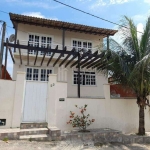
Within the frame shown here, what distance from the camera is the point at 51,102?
8.59m

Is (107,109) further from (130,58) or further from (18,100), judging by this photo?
(18,100)

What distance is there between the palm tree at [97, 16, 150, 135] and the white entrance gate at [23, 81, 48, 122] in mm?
4048

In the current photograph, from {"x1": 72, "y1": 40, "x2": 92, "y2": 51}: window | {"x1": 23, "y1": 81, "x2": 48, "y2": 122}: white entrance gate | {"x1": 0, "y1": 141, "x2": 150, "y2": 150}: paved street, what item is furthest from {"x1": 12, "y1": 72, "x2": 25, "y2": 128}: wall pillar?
{"x1": 72, "y1": 40, "x2": 92, "y2": 51}: window

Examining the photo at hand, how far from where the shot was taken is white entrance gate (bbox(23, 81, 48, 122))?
8.54m

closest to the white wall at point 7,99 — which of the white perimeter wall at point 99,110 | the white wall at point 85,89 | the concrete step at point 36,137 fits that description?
the concrete step at point 36,137

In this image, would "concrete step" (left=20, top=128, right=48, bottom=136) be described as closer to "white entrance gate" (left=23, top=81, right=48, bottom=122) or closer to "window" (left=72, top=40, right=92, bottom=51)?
"white entrance gate" (left=23, top=81, right=48, bottom=122)

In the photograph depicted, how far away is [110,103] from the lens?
31.7 ft

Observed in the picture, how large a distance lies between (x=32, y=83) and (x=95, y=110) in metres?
3.90

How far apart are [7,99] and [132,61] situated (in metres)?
7.00

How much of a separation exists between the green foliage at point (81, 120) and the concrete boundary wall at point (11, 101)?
2.72 metres

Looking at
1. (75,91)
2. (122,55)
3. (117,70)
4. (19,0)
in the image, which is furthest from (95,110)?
(19,0)

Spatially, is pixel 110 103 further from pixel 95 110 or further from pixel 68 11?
pixel 68 11

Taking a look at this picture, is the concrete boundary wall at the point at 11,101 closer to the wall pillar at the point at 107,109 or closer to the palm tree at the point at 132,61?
the wall pillar at the point at 107,109

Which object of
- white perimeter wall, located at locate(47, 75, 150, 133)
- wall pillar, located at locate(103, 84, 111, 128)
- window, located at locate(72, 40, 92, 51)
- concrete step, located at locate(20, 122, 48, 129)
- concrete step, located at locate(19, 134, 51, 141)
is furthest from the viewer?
window, located at locate(72, 40, 92, 51)
